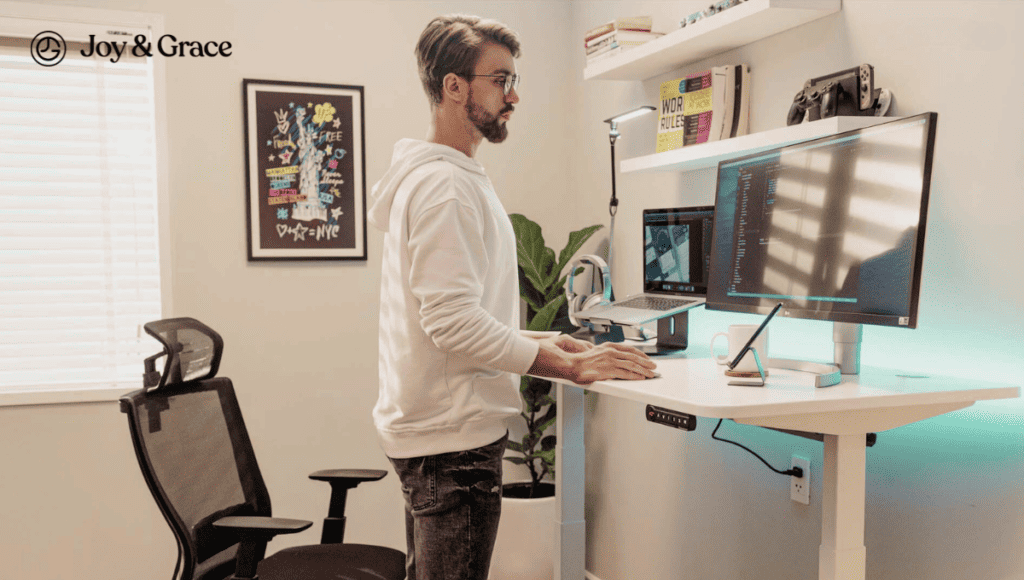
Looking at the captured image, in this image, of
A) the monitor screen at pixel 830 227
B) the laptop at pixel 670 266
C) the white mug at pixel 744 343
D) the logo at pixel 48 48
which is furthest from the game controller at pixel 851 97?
the logo at pixel 48 48

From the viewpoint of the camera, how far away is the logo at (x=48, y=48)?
2908mm

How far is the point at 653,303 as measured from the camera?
218 centimetres

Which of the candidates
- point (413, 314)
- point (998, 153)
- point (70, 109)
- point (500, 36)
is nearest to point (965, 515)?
point (998, 153)

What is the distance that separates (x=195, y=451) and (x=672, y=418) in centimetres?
117

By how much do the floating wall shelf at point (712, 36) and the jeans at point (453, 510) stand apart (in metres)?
1.31

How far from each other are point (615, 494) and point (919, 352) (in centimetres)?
159

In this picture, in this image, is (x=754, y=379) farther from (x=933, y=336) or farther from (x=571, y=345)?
(x=933, y=336)

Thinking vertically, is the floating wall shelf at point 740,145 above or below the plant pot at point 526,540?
above

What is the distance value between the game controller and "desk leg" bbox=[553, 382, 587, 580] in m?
0.96

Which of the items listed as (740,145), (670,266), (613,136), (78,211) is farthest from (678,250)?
(78,211)

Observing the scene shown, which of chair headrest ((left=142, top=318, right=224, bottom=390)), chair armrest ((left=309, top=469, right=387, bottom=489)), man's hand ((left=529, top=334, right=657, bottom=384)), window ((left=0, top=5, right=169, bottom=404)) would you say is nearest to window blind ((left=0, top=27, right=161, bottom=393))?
window ((left=0, top=5, right=169, bottom=404))

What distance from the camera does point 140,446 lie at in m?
1.77

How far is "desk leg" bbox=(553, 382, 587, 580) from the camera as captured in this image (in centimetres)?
222

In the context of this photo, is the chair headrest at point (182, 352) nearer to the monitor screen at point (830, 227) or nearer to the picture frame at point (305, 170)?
the picture frame at point (305, 170)
